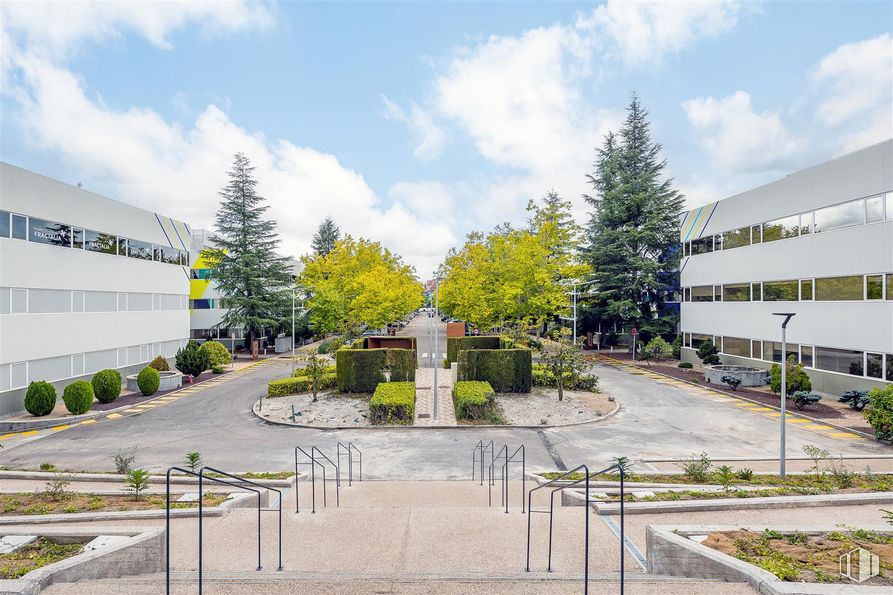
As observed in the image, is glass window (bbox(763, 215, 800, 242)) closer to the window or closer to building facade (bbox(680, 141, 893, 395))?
building facade (bbox(680, 141, 893, 395))

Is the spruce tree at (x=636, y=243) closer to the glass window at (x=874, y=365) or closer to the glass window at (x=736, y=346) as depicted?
the glass window at (x=736, y=346)

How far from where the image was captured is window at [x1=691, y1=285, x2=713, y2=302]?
34.5m

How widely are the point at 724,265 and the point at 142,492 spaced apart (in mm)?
34143

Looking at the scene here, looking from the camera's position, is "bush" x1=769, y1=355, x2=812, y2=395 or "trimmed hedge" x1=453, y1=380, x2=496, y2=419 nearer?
"trimmed hedge" x1=453, y1=380, x2=496, y2=419

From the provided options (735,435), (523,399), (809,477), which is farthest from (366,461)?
(735,435)

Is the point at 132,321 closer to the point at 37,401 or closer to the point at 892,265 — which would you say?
the point at 37,401

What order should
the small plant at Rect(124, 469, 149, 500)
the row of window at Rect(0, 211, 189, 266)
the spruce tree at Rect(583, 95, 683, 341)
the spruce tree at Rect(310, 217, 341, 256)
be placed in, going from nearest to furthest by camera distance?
1. the small plant at Rect(124, 469, 149, 500)
2. the row of window at Rect(0, 211, 189, 266)
3. the spruce tree at Rect(583, 95, 683, 341)
4. the spruce tree at Rect(310, 217, 341, 256)

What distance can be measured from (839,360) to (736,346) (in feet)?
25.9

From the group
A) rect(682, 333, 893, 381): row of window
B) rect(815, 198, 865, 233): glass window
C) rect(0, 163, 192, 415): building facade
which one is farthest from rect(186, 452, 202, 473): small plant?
rect(815, 198, 865, 233): glass window

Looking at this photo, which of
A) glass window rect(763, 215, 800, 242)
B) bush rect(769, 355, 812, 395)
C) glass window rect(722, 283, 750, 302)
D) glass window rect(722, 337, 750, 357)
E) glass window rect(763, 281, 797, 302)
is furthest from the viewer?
glass window rect(722, 337, 750, 357)

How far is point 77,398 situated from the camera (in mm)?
21219

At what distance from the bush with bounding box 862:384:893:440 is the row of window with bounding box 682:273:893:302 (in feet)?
23.8

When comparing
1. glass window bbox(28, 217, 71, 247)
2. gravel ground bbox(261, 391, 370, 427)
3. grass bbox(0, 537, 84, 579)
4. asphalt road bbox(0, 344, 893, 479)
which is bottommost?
asphalt road bbox(0, 344, 893, 479)

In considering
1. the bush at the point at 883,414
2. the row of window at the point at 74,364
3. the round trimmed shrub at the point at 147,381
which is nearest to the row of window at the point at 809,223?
the bush at the point at 883,414
